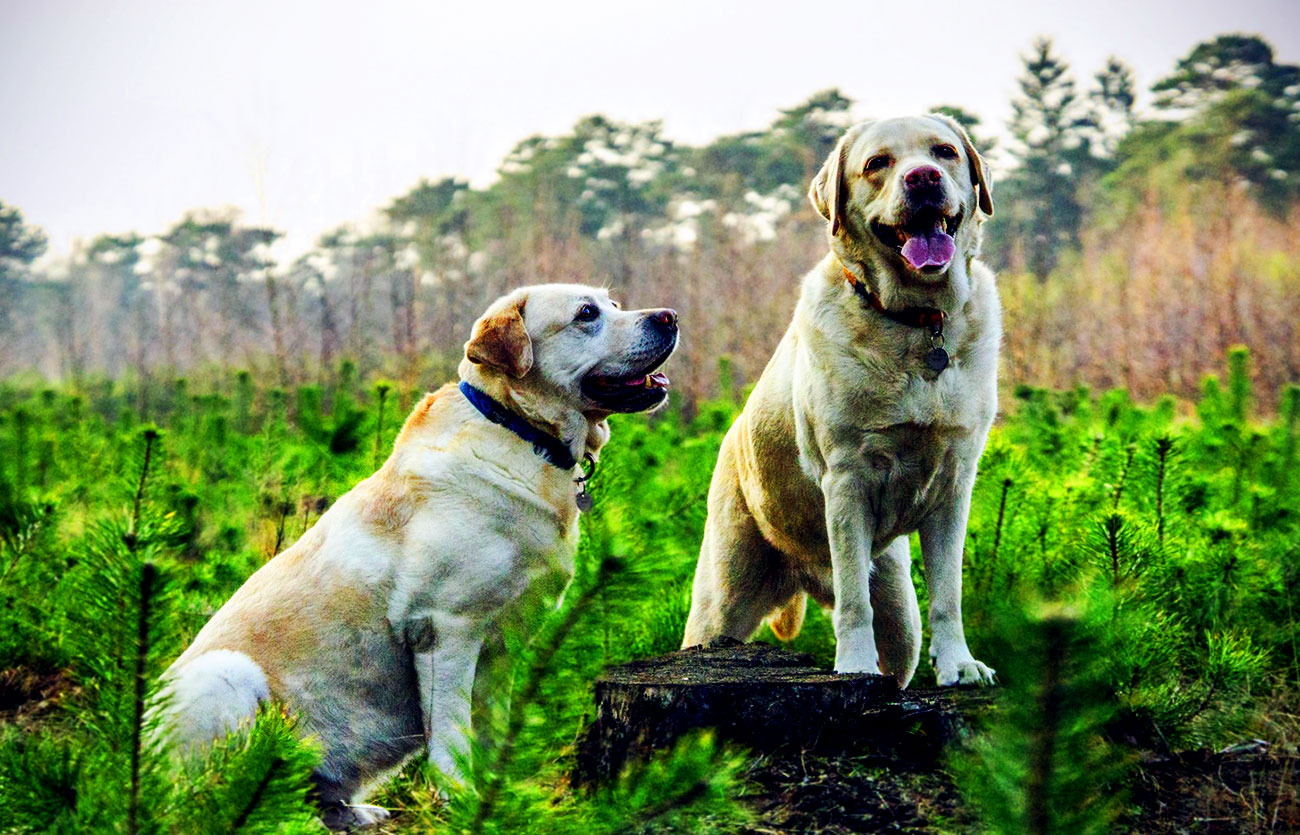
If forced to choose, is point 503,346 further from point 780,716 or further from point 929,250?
point 780,716

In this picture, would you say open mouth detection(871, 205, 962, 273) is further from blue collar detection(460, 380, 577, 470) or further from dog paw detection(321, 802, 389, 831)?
dog paw detection(321, 802, 389, 831)

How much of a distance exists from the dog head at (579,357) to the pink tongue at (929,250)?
76 centimetres

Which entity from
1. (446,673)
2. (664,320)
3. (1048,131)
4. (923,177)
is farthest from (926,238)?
(1048,131)

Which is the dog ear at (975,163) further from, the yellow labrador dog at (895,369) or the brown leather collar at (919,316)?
the brown leather collar at (919,316)

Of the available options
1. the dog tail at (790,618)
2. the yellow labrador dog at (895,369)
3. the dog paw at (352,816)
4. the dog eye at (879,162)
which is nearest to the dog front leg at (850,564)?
the yellow labrador dog at (895,369)

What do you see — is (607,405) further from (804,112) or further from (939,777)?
(804,112)

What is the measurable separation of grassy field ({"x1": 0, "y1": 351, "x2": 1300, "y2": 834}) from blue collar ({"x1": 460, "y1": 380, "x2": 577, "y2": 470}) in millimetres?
249

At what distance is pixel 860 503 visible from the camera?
10.6 feet

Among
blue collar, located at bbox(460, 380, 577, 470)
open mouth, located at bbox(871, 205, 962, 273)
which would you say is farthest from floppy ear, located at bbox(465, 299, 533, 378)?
open mouth, located at bbox(871, 205, 962, 273)

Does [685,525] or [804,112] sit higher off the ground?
[804,112]

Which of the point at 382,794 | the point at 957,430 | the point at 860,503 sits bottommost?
the point at 382,794

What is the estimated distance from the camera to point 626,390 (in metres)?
3.45

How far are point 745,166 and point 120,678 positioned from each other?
29087 mm

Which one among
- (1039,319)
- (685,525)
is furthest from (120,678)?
(1039,319)
